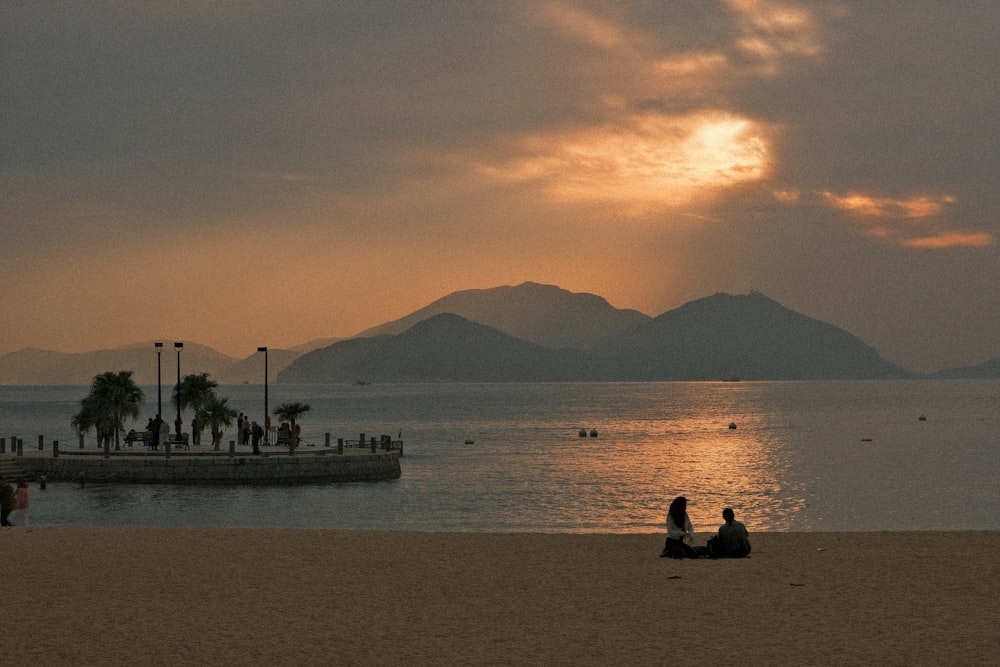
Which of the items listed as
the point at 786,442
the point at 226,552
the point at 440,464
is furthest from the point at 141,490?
the point at 786,442

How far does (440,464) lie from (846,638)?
61898mm

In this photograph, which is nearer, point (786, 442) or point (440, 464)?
point (440, 464)

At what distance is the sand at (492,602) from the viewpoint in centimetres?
1162

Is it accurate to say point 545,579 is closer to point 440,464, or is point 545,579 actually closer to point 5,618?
point 5,618

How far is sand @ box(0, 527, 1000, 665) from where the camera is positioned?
11.6 metres

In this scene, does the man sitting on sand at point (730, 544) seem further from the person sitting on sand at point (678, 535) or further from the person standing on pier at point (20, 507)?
the person standing on pier at point (20, 507)

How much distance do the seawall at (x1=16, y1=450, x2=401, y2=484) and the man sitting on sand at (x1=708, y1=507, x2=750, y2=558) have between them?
1520 inches

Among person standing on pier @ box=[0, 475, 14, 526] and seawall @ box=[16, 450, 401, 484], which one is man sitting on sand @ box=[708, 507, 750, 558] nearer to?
person standing on pier @ box=[0, 475, 14, 526]

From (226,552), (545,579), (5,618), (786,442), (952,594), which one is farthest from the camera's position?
(786,442)

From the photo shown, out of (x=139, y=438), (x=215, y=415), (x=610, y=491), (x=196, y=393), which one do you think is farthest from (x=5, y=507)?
(x=139, y=438)

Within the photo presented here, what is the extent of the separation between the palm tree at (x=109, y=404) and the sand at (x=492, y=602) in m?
44.1

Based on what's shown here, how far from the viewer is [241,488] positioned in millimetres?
53344

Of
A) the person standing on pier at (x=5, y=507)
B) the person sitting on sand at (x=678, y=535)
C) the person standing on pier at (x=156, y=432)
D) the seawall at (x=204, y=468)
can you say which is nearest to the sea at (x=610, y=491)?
the seawall at (x=204, y=468)

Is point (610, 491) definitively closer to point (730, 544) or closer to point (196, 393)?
point (196, 393)
